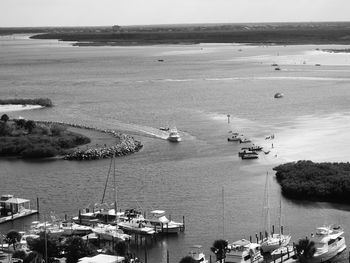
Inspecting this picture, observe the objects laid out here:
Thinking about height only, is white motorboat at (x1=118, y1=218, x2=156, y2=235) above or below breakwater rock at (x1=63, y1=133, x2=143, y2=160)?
below

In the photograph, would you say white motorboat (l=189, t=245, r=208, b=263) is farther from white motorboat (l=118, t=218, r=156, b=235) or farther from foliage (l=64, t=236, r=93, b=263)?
foliage (l=64, t=236, r=93, b=263)

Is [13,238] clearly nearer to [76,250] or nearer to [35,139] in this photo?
[76,250]

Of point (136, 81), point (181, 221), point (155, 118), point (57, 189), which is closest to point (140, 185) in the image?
point (57, 189)

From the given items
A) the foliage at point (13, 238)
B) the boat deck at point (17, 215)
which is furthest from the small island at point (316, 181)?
the foliage at point (13, 238)

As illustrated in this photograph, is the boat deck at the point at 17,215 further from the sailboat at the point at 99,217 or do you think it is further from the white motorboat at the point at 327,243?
Answer: the white motorboat at the point at 327,243

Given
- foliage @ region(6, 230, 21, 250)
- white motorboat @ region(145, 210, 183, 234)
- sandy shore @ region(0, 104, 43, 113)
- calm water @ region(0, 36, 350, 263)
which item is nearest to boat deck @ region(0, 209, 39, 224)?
calm water @ region(0, 36, 350, 263)
